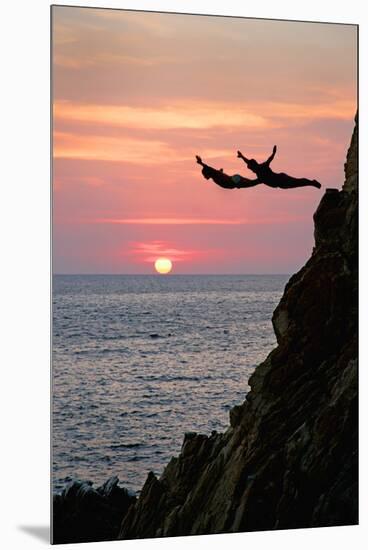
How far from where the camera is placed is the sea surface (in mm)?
7188

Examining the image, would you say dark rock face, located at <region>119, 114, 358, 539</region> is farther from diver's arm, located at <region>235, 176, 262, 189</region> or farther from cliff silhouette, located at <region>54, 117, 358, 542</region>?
diver's arm, located at <region>235, 176, 262, 189</region>

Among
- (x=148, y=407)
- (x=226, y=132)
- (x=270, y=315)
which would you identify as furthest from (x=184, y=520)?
(x=226, y=132)

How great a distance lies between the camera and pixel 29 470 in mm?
7223

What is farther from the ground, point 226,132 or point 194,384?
point 226,132

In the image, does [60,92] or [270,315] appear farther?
[270,315]

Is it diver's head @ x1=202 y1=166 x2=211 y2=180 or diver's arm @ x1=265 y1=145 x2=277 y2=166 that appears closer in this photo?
diver's head @ x1=202 y1=166 x2=211 y2=180

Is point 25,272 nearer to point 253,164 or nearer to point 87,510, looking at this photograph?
point 87,510

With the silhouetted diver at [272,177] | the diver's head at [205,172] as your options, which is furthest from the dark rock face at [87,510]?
the silhouetted diver at [272,177]

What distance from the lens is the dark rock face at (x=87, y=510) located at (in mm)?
7160

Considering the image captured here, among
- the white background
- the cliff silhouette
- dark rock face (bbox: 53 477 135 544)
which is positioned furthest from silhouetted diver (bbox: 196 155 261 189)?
dark rock face (bbox: 53 477 135 544)

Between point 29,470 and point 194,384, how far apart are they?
1.01 m

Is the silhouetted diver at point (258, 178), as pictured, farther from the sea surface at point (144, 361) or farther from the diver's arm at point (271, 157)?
the sea surface at point (144, 361)

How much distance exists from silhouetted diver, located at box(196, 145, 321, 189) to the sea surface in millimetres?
526

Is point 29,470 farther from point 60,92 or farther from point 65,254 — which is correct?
point 60,92
